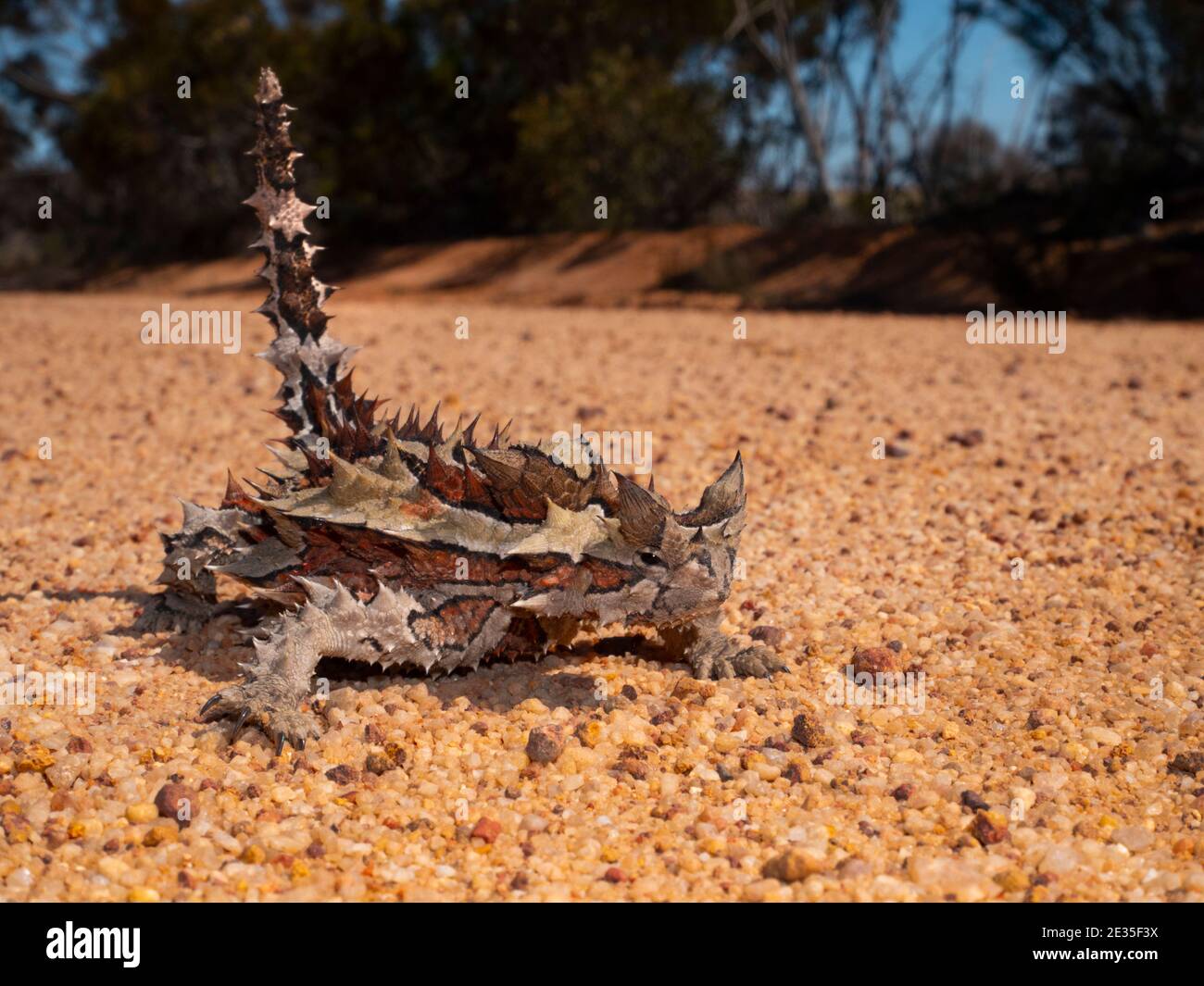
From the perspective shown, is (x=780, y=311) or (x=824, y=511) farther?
(x=780, y=311)

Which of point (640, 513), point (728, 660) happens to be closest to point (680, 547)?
point (640, 513)

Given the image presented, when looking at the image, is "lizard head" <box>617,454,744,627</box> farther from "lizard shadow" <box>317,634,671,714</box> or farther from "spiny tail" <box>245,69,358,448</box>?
"spiny tail" <box>245,69,358,448</box>

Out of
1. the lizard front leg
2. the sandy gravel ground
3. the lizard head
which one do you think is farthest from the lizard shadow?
the lizard head

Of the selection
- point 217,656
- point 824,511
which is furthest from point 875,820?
point 824,511

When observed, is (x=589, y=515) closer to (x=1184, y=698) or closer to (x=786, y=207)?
(x=1184, y=698)

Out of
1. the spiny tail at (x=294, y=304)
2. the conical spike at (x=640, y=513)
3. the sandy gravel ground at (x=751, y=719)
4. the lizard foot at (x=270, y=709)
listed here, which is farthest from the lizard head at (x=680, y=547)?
the spiny tail at (x=294, y=304)
